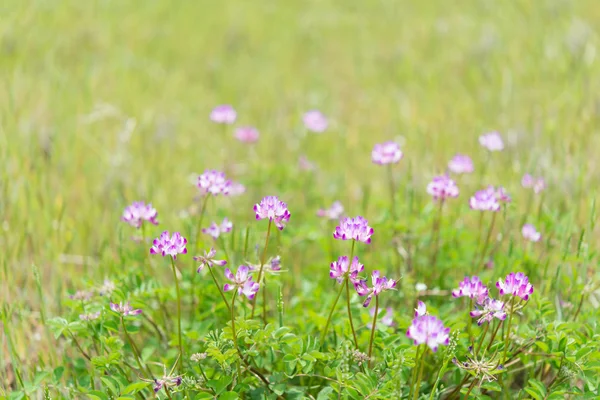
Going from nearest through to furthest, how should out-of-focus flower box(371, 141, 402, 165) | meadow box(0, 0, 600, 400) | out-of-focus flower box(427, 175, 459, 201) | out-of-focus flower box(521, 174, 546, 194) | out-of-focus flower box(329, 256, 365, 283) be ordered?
1. out-of-focus flower box(329, 256, 365, 283)
2. meadow box(0, 0, 600, 400)
3. out-of-focus flower box(427, 175, 459, 201)
4. out-of-focus flower box(371, 141, 402, 165)
5. out-of-focus flower box(521, 174, 546, 194)

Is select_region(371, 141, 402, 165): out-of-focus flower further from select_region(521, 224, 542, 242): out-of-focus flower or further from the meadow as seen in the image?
select_region(521, 224, 542, 242): out-of-focus flower

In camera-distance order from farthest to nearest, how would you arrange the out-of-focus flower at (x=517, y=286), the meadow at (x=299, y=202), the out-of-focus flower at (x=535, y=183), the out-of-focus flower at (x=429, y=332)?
the out-of-focus flower at (x=535, y=183) < the meadow at (x=299, y=202) < the out-of-focus flower at (x=517, y=286) < the out-of-focus flower at (x=429, y=332)

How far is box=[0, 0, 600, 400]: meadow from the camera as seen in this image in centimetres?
170

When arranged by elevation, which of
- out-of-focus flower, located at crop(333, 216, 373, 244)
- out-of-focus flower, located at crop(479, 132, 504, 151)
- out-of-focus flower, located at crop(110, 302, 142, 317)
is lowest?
out-of-focus flower, located at crop(110, 302, 142, 317)

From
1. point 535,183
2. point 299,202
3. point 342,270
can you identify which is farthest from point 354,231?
point 299,202

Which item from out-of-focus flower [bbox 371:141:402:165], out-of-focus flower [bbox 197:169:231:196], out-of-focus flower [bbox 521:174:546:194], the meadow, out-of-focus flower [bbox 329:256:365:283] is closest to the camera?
out-of-focus flower [bbox 329:256:365:283]

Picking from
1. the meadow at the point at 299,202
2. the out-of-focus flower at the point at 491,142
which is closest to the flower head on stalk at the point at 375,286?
the meadow at the point at 299,202

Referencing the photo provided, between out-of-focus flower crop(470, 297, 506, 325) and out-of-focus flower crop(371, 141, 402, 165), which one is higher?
out-of-focus flower crop(371, 141, 402, 165)

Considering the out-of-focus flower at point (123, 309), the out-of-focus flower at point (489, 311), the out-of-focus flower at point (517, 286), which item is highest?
the out-of-focus flower at point (517, 286)

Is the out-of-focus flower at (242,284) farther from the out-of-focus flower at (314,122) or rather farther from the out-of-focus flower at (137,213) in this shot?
the out-of-focus flower at (314,122)

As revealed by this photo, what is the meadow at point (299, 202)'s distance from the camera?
170 centimetres

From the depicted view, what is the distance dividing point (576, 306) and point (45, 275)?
1936 millimetres

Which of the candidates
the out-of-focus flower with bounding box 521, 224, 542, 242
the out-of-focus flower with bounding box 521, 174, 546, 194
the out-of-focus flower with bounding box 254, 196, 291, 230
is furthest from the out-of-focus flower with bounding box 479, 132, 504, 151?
the out-of-focus flower with bounding box 254, 196, 291, 230

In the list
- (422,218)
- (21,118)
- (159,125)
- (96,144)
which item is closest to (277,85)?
A: (159,125)
